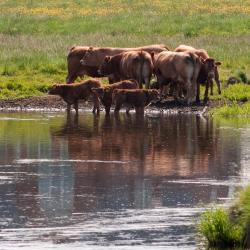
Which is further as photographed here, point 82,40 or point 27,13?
point 27,13

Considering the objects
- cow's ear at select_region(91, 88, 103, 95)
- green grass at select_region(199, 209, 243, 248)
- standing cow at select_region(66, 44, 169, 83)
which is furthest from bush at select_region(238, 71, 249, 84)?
A: green grass at select_region(199, 209, 243, 248)

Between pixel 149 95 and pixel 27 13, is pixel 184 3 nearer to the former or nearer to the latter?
pixel 27 13

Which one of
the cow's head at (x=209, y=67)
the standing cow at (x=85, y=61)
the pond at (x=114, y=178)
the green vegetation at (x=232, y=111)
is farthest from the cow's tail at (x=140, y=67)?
the pond at (x=114, y=178)

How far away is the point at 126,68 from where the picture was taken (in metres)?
31.1

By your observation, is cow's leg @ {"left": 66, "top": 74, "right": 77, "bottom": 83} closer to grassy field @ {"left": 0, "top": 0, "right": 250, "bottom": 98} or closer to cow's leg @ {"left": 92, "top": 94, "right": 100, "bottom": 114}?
grassy field @ {"left": 0, "top": 0, "right": 250, "bottom": 98}

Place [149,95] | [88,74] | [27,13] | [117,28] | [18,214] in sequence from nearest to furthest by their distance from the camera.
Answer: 1. [18,214]
2. [149,95]
3. [88,74]
4. [117,28]
5. [27,13]

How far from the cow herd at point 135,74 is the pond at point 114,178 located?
126cm

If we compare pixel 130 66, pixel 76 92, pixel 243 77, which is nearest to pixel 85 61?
pixel 130 66

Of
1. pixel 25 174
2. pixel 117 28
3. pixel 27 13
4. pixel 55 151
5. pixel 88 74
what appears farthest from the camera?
pixel 27 13

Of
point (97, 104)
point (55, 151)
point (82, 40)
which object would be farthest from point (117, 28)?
point (55, 151)

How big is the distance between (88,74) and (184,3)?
106 feet

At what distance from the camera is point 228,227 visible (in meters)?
12.3

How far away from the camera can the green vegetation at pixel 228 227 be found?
12.2 m

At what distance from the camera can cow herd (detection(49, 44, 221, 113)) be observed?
1112 inches
